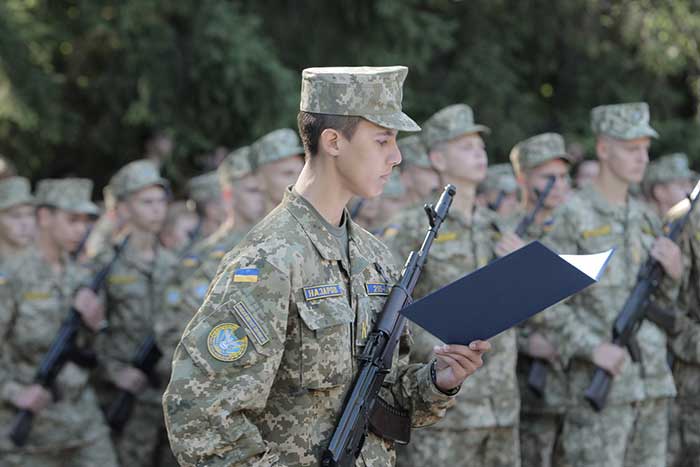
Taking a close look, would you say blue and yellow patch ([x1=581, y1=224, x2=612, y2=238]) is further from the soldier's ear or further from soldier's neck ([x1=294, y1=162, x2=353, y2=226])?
the soldier's ear

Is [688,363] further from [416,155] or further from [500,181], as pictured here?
[500,181]

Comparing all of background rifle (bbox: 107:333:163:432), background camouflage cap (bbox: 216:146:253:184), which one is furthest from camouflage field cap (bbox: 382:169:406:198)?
background rifle (bbox: 107:333:163:432)

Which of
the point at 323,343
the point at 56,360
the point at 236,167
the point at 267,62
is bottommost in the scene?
the point at 56,360

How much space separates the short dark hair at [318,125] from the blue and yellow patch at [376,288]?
1.55ft

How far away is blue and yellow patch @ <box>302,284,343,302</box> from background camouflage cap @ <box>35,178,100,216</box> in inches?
204

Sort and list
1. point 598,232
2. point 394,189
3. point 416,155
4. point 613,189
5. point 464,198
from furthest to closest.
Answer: point 394,189 → point 416,155 → point 613,189 → point 598,232 → point 464,198

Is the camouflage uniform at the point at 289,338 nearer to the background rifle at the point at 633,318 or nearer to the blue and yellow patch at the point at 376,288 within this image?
the blue and yellow patch at the point at 376,288

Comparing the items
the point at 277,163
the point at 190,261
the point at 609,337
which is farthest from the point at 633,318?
the point at 190,261

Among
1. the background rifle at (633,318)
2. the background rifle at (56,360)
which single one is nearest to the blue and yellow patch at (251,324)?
the background rifle at (633,318)

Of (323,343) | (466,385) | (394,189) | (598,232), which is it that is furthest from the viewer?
(394,189)

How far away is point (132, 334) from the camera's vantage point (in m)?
8.76

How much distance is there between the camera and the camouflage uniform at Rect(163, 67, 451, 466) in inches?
128

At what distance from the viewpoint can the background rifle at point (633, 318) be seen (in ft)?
21.7

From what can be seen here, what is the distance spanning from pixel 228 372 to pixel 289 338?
10.2 inches
